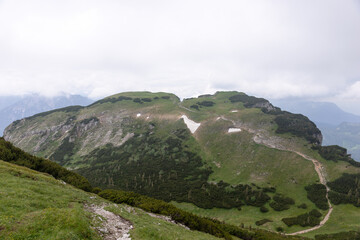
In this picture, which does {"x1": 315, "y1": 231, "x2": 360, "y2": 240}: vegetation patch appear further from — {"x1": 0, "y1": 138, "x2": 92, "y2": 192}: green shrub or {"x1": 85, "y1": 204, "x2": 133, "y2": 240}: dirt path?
{"x1": 0, "y1": 138, "x2": 92, "y2": 192}: green shrub

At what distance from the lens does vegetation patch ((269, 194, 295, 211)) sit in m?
66.1

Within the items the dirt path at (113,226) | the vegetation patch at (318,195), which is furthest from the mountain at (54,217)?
the vegetation patch at (318,195)

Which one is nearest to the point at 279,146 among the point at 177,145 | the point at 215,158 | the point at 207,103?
the point at 215,158

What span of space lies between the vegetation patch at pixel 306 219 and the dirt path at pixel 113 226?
60147mm

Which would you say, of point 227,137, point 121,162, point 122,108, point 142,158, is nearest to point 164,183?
point 142,158

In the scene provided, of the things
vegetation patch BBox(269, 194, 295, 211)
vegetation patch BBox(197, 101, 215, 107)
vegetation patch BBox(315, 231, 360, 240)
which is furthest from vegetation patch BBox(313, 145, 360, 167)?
vegetation patch BBox(197, 101, 215, 107)

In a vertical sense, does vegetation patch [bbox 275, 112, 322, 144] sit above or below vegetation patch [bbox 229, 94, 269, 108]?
below

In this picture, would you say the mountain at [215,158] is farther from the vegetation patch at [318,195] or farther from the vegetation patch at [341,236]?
the vegetation patch at [341,236]

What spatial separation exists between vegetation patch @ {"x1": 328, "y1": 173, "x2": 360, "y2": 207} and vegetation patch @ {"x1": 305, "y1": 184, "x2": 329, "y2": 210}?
2.37 metres

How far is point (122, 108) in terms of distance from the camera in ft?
612

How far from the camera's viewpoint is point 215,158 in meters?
106

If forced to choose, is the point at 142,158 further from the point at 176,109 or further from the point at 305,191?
the point at 305,191

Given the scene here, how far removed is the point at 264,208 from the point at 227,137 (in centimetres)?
5484

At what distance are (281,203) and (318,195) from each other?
45.4 feet
